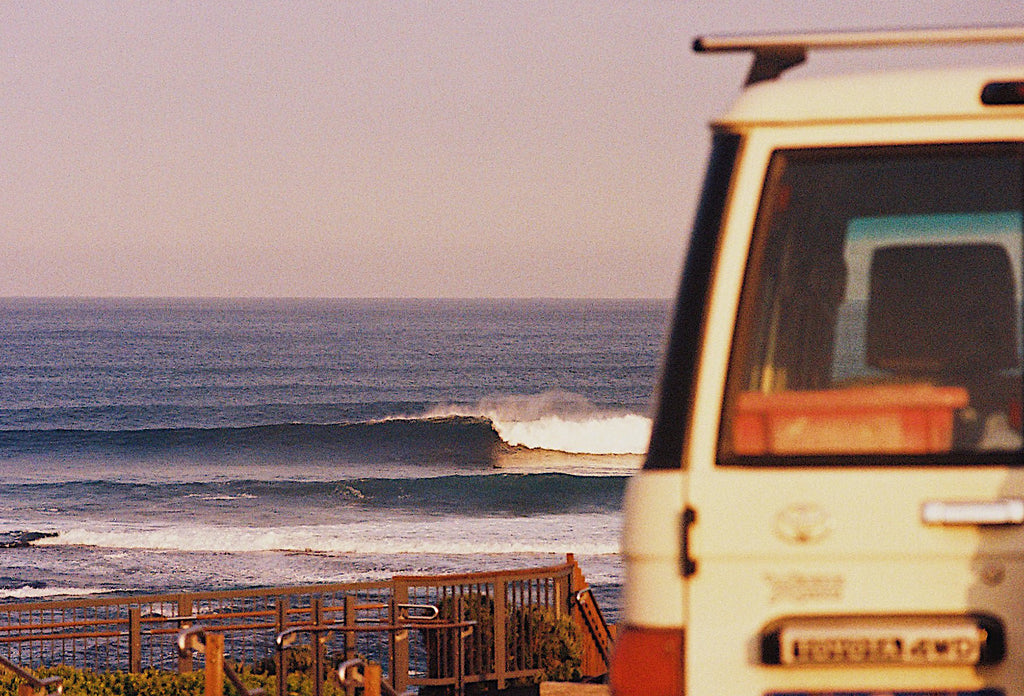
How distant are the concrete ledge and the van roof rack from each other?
871 cm

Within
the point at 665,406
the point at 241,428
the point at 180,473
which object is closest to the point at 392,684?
the point at 665,406

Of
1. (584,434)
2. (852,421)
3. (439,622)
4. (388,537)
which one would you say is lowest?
(388,537)

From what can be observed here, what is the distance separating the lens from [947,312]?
93.2 inches

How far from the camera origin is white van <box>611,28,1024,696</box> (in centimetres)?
221

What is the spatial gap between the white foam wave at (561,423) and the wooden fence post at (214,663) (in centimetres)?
4192

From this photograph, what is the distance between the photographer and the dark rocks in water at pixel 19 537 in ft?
117

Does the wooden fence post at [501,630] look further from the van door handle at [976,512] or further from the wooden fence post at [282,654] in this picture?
the van door handle at [976,512]

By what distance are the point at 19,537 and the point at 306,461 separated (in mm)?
15999

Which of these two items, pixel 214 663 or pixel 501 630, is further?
pixel 501 630

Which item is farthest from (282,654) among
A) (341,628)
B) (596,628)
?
(596,628)

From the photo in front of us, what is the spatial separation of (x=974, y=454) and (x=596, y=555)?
31066 millimetres

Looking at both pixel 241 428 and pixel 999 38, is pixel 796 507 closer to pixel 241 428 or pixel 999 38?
pixel 999 38

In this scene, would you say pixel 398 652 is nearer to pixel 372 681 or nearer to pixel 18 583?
pixel 372 681

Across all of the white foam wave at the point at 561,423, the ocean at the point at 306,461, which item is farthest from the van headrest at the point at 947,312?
the white foam wave at the point at 561,423
